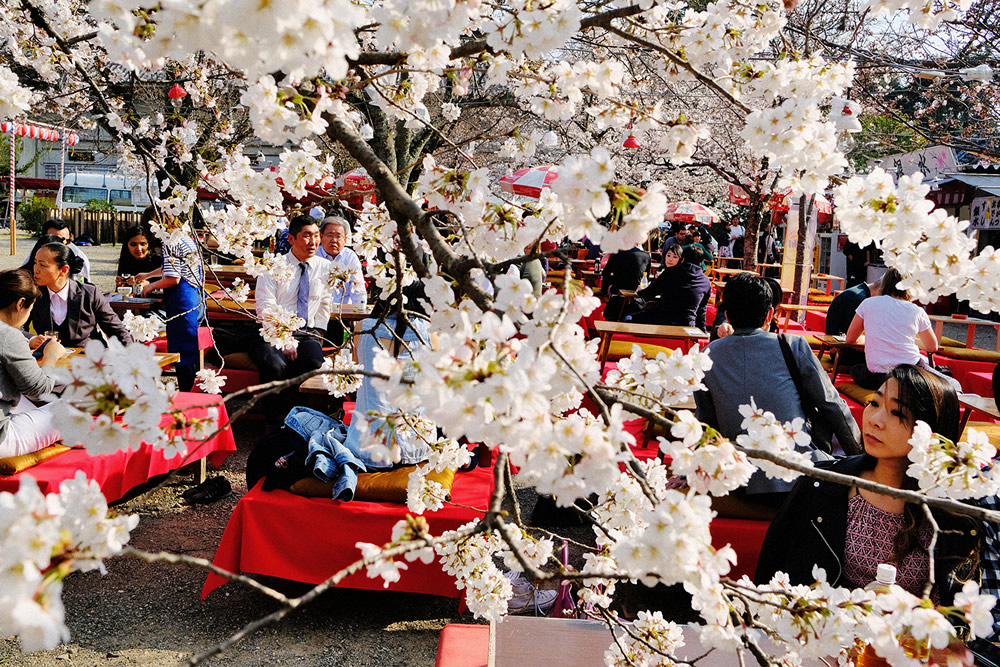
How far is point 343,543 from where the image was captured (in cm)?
322

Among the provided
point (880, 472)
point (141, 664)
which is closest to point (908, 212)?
point (880, 472)

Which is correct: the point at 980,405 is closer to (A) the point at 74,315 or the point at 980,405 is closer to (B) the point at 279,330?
(B) the point at 279,330

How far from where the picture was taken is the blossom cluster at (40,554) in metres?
0.75

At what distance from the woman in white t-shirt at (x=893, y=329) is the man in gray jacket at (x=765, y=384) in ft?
5.18

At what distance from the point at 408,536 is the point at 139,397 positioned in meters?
0.47

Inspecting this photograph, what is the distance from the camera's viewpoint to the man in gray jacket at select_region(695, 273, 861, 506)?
3.26m

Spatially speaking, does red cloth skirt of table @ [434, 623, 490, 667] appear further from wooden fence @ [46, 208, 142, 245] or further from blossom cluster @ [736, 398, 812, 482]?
wooden fence @ [46, 208, 142, 245]

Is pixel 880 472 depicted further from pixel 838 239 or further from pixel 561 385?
pixel 838 239

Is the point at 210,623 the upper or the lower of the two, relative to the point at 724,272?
lower

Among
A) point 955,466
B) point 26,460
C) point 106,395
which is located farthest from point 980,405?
point 26,460

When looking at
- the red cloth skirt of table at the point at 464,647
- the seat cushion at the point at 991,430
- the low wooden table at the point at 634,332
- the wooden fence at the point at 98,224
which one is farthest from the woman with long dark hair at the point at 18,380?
the wooden fence at the point at 98,224

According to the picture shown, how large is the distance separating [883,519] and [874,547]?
10cm

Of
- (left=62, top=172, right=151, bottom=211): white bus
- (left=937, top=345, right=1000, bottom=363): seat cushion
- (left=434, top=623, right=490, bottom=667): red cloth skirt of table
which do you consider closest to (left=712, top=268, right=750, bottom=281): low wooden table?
(left=937, top=345, right=1000, bottom=363): seat cushion

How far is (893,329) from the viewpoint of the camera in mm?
4625
